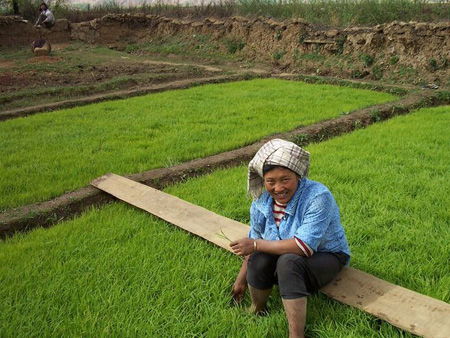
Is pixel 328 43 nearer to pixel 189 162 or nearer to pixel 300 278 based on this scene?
pixel 189 162

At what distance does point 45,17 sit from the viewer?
16.5 metres

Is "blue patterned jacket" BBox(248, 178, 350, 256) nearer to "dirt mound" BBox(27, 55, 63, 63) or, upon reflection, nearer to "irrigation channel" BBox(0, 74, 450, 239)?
"irrigation channel" BBox(0, 74, 450, 239)

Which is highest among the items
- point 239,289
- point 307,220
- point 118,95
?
point 307,220

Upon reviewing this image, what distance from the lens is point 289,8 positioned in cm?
1419

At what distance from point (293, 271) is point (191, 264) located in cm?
87

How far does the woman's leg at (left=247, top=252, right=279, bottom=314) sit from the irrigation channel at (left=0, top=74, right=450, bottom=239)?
204cm

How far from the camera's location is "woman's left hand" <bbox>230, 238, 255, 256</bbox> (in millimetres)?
2062

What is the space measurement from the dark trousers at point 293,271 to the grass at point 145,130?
246 cm

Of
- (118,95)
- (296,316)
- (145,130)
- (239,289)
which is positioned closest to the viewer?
(296,316)

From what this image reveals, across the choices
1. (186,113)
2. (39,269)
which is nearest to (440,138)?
(186,113)

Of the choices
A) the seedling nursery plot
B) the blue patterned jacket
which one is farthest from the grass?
the blue patterned jacket

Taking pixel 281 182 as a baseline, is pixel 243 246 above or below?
below

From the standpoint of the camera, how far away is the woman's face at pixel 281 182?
81.3 inches

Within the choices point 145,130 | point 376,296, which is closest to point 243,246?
point 376,296
